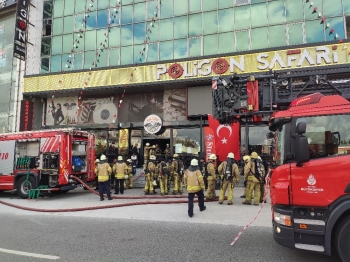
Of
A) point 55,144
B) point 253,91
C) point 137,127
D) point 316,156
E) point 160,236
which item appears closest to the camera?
point 316,156

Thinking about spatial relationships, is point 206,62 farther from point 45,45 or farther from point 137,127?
point 45,45

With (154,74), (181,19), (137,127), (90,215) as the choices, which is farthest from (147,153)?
(90,215)

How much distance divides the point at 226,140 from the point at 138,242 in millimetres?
9835

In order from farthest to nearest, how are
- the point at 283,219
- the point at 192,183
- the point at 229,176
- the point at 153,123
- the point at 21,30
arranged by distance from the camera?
the point at 21,30 < the point at 153,123 < the point at 229,176 < the point at 192,183 < the point at 283,219

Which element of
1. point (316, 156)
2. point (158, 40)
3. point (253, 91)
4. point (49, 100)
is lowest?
point (316, 156)

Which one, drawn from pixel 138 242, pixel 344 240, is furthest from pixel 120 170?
pixel 344 240

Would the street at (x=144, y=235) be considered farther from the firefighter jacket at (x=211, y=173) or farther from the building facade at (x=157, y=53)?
the building facade at (x=157, y=53)

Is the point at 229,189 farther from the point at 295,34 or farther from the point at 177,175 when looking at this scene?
the point at 295,34

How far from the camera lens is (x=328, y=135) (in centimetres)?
436

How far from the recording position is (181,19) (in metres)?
19.9

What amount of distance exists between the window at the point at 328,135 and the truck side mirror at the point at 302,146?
18cm

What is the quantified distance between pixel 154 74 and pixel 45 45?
10.2 m

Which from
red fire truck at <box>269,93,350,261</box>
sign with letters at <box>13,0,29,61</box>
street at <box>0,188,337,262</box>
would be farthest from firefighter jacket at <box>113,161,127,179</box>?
sign with letters at <box>13,0,29,61</box>

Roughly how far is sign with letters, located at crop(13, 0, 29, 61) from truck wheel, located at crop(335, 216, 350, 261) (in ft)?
78.9
